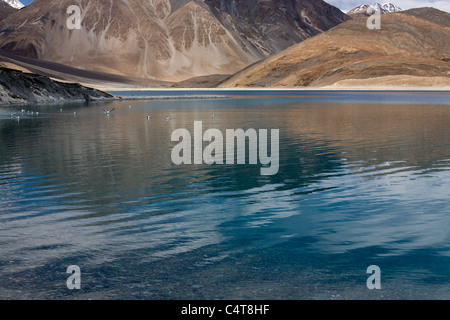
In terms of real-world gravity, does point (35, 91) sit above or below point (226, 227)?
above

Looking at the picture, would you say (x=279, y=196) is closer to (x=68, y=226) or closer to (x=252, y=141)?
(x=68, y=226)

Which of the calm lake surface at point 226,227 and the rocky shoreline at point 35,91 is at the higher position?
the rocky shoreline at point 35,91

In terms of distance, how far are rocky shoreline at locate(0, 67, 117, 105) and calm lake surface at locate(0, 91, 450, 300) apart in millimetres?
60724

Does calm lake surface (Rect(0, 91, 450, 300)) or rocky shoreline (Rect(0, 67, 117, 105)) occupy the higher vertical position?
rocky shoreline (Rect(0, 67, 117, 105))

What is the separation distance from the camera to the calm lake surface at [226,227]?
359 inches

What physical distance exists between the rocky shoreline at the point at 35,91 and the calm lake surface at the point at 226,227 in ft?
199

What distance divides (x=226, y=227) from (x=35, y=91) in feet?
275

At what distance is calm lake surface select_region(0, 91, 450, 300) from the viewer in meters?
9.12

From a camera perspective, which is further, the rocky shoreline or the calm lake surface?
the rocky shoreline

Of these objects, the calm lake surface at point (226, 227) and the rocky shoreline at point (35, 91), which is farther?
the rocky shoreline at point (35, 91)

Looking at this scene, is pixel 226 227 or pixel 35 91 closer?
pixel 226 227

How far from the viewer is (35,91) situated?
292ft

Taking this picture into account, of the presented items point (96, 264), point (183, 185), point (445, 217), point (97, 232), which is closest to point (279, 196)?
point (183, 185)
